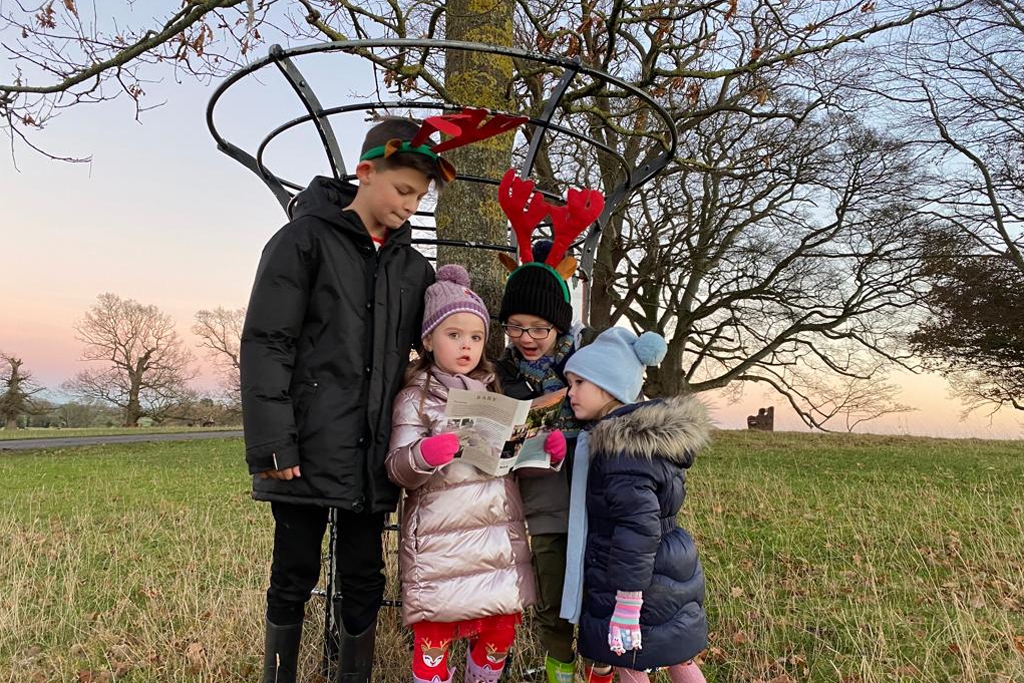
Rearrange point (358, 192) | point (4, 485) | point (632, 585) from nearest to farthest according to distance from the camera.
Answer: point (632, 585) → point (358, 192) → point (4, 485)

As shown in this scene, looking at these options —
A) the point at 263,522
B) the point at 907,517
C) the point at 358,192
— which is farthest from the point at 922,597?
the point at 263,522

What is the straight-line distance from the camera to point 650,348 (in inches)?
86.7

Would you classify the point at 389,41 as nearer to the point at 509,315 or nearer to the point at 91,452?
the point at 509,315

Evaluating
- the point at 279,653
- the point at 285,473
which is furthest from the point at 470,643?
the point at 285,473

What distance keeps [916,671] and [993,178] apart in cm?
981

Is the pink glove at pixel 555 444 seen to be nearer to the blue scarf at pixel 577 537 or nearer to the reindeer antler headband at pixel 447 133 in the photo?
the blue scarf at pixel 577 537

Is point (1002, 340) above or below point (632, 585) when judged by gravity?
above

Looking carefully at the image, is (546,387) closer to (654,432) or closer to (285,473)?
(654,432)

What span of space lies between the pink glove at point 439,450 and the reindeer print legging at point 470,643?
1.85 feet

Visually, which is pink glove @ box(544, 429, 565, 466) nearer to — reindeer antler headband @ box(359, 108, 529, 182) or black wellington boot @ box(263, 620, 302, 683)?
reindeer antler headband @ box(359, 108, 529, 182)

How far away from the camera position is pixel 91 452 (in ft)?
44.3

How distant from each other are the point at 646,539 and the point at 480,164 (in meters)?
1.85

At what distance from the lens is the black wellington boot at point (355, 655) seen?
2.32m

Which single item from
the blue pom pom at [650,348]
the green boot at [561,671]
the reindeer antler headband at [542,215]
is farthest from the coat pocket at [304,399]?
the green boot at [561,671]
